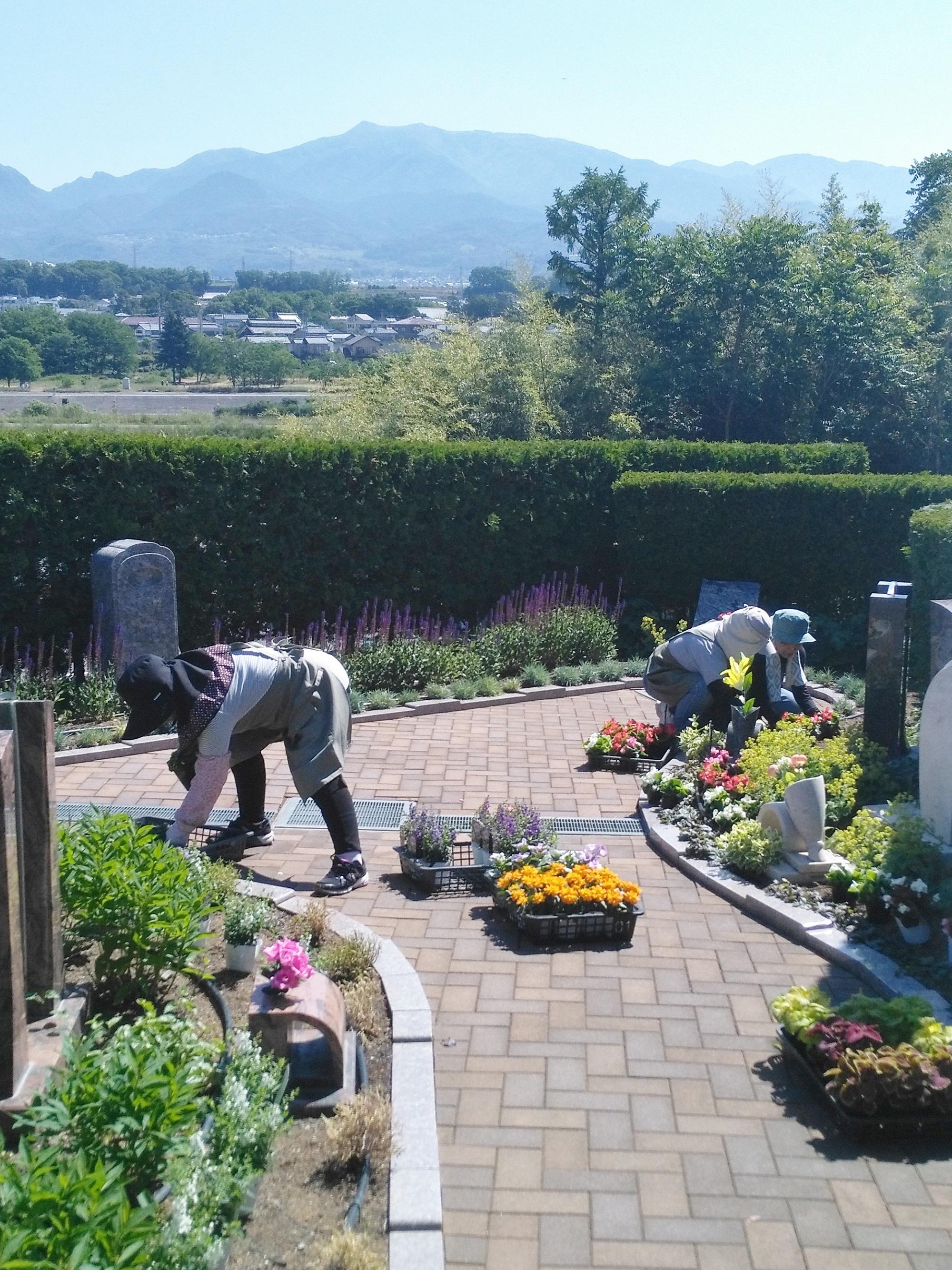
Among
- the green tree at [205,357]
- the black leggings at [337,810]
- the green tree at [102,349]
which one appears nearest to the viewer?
the black leggings at [337,810]

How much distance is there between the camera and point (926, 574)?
10.6 metres

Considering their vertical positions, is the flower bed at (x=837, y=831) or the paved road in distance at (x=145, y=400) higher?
the paved road in distance at (x=145, y=400)

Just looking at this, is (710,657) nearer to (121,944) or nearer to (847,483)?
(121,944)

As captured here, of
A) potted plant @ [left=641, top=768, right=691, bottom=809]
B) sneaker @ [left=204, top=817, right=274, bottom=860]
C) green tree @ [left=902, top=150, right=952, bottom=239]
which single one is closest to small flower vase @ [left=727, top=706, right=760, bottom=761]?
potted plant @ [left=641, top=768, right=691, bottom=809]

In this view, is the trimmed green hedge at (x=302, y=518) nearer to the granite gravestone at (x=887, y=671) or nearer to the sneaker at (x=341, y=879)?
the sneaker at (x=341, y=879)

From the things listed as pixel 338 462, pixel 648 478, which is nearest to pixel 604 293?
pixel 648 478

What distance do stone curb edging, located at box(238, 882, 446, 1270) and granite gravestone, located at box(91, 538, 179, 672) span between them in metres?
4.97

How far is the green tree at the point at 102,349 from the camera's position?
292 ft

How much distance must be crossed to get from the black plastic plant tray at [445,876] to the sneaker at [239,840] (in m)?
0.95

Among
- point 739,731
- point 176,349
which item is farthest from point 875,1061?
point 176,349

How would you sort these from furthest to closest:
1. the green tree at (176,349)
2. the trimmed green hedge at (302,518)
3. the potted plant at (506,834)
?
the green tree at (176,349) < the trimmed green hedge at (302,518) < the potted plant at (506,834)

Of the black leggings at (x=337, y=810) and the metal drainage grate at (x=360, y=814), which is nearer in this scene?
the black leggings at (x=337, y=810)

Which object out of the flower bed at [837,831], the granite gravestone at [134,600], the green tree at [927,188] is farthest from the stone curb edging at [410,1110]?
the green tree at [927,188]

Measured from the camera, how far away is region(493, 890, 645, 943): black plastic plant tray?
5957 millimetres
